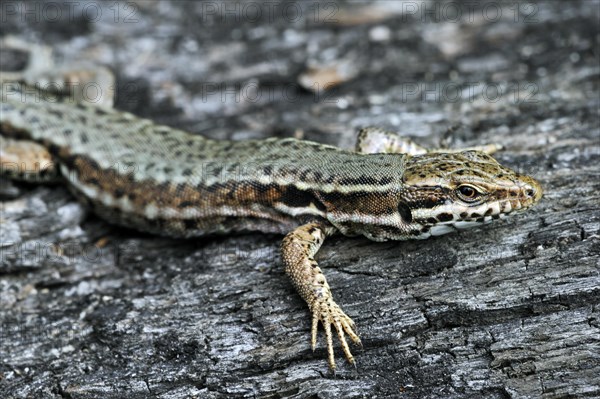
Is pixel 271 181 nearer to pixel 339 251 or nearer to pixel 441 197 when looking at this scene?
pixel 339 251

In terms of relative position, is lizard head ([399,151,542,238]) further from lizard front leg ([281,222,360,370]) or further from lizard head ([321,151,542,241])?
A: lizard front leg ([281,222,360,370])

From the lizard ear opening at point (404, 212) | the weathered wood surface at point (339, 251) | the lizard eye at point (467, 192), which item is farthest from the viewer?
the lizard ear opening at point (404, 212)

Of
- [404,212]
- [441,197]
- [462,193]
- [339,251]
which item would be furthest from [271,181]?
[462,193]

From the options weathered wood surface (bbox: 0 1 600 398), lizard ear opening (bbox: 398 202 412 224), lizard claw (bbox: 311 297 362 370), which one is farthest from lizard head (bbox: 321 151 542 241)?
lizard claw (bbox: 311 297 362 370)

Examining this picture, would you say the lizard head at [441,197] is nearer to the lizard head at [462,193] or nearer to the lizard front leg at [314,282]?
the lizard head at [462,193]

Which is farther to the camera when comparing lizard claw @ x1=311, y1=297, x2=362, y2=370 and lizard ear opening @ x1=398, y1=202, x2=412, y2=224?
lizard ear opening @ x1=398, y1=202, x2=412, y2=224

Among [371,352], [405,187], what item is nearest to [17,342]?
[371,352]

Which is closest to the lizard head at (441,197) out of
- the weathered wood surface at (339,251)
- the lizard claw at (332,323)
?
the weathered wood surface at (339,251)

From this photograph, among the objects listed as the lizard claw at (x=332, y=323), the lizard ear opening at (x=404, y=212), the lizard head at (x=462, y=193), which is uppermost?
the lizard head at (x=462, y=193)
